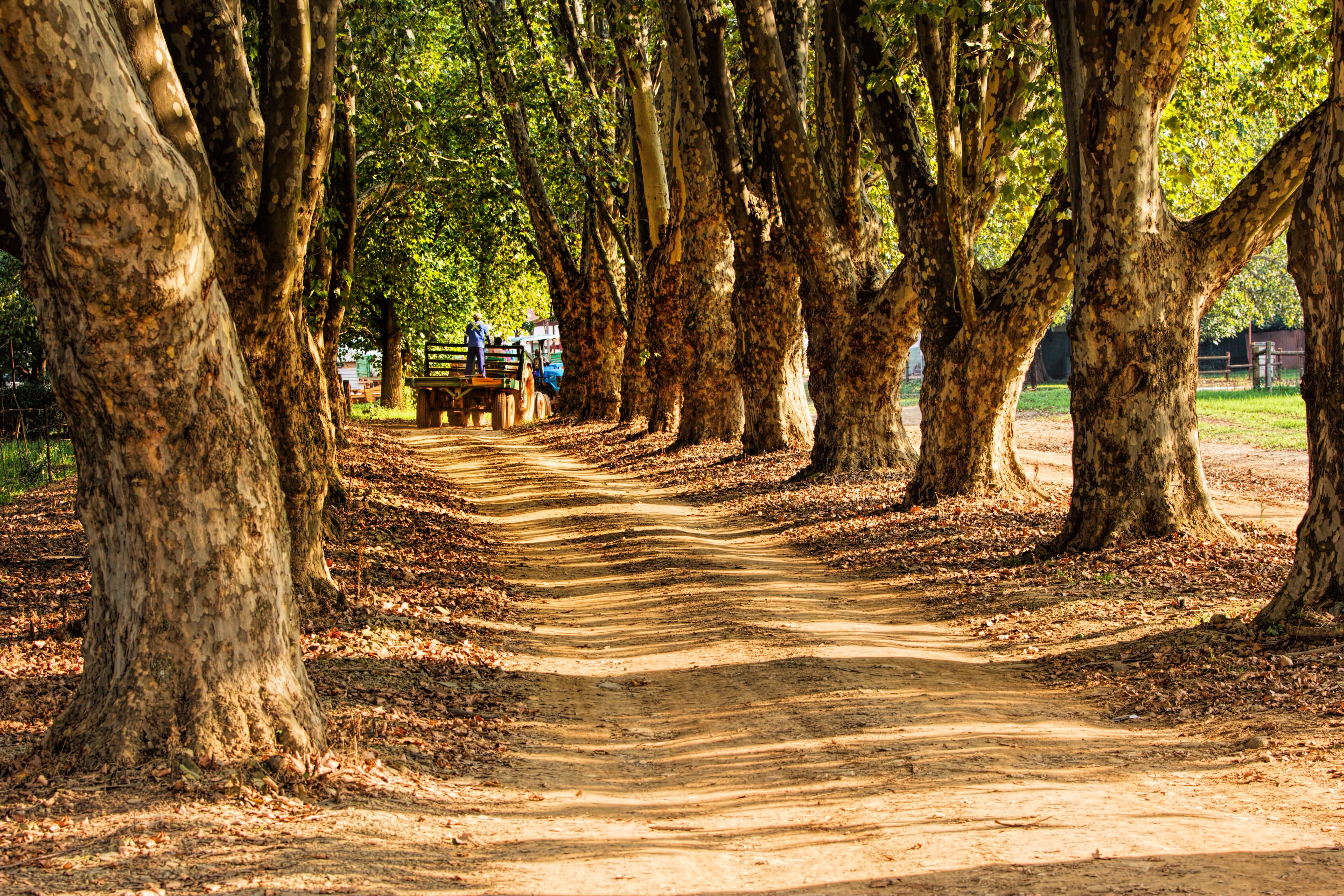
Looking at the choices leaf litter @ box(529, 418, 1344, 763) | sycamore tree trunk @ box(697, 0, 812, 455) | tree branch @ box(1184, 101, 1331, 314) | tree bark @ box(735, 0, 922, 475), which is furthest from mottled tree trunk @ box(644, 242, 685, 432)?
tree branch @ box(1184, 101, 1331, 314)

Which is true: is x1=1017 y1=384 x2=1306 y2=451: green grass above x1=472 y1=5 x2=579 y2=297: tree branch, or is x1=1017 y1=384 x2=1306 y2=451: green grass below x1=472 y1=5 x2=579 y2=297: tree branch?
below

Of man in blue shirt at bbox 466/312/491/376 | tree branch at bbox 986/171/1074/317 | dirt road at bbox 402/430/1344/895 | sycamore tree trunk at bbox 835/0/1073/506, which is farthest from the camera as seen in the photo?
man in blue shirt at bbox 466/312/491/376

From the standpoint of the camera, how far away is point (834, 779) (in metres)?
4.93

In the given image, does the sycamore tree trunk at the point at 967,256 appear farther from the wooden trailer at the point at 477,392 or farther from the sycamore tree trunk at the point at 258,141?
the wooden trailer at the point at 477,392

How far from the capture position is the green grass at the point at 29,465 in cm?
1557

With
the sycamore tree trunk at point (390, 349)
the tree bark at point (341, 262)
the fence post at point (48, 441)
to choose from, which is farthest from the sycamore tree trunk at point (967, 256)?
the sycamore tree trunk at point (390, 349)

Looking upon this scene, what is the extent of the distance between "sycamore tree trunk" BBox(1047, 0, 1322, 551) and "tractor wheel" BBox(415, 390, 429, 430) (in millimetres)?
21118

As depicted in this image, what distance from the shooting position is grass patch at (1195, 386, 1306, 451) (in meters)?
21.0

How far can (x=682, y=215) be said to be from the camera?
1873 cm

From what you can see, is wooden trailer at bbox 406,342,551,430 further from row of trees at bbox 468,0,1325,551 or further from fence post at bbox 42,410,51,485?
fence post at bbox 42,410,51,485

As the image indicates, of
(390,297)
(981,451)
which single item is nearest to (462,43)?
(390,297)

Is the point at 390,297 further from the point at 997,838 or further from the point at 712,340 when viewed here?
the point at 997,838

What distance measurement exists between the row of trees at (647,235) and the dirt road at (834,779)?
1.40 metres

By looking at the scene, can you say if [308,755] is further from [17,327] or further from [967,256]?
[17,327]
